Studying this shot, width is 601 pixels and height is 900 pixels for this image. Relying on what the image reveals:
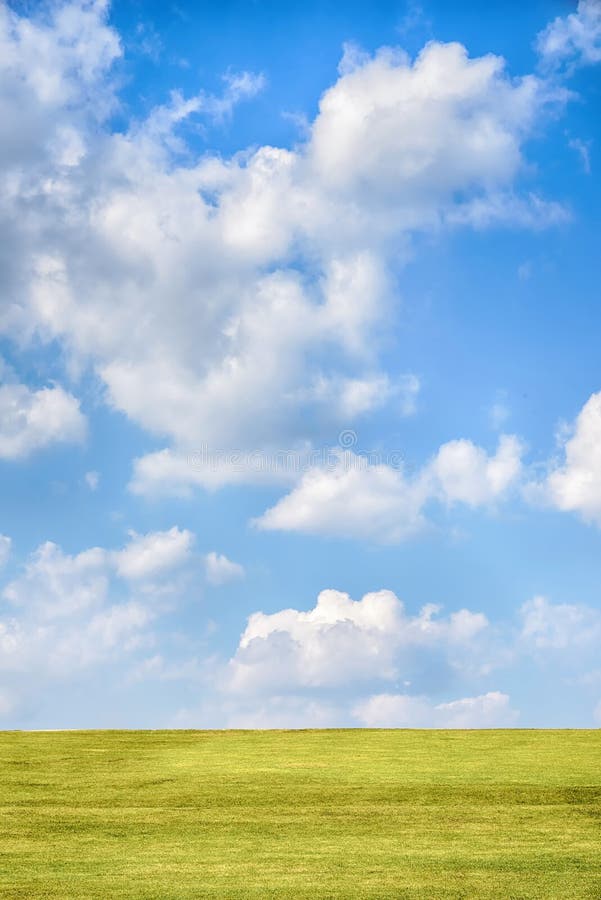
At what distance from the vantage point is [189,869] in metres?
12.6

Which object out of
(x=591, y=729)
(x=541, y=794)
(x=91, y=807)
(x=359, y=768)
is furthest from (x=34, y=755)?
(x=591, y=729)

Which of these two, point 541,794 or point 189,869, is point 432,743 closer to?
point 541,794

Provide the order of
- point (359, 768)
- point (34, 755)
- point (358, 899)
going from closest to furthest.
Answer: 1. point (358, 899)
2. point (359, 768)
3. point (34, 755)

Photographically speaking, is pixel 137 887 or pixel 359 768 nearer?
pixel 137 887

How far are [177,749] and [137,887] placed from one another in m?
10.6

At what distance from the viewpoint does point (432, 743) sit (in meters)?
22.3

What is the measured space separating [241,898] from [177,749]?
450 inches

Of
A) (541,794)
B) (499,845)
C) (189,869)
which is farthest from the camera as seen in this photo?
(541,794)

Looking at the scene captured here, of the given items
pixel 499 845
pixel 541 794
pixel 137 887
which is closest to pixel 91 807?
pixel 137 887

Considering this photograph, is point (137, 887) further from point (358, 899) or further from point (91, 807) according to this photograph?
point (91, 807)

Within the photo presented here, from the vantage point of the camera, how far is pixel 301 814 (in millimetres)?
15820

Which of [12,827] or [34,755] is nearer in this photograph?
[12,827]

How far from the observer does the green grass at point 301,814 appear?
12000mm

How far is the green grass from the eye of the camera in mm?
12000
